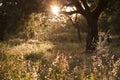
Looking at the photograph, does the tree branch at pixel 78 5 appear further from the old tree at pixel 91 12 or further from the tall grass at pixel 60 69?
the tall grass at pixel 60 69

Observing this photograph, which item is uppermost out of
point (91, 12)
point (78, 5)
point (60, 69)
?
point (78, 5)

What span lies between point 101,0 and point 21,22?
256 inches

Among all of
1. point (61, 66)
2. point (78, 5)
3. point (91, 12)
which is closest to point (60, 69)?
point (61, 66)

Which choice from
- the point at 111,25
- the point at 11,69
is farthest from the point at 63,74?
the point at 111,25

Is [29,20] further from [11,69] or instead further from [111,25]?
[111,25]

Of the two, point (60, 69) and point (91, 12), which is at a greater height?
point (91, 12)

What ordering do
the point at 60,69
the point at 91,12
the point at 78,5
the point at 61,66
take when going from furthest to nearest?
the point at 91,12 < the point at 78,5 < the point at 60,69 < the point at 61,66

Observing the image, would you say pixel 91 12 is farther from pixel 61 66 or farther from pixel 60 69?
pixel 61 66

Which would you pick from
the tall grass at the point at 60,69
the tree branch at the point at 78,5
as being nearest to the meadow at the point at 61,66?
the tall grass at the point at 60,69

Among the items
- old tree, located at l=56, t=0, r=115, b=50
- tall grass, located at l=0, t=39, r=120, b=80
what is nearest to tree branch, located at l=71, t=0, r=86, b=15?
old tree, located at l=56, t=0, r=115, b=50

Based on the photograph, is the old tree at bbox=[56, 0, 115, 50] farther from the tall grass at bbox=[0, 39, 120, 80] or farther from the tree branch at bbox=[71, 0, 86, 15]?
the tall grass at bbox=[0, 39, 120, 80]

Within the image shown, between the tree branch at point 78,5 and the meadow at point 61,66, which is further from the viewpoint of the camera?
the tree branch at point 78,5

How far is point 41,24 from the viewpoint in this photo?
2866 centimetres

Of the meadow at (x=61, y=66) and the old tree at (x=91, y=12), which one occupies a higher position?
the old tree at (x=91, y=12)
